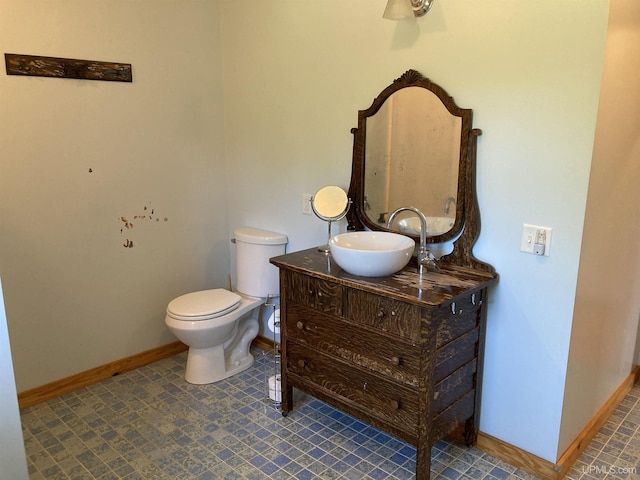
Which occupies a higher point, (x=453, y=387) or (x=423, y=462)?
(x=453, y=387)

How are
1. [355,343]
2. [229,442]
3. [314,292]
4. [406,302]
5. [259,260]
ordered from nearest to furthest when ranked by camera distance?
[406,302] → [355,343] → [314,292] → [229,442] → [259,260]

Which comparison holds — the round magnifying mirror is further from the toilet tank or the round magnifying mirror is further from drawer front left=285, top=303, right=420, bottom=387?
the toilet tank

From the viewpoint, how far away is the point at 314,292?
2.16 m

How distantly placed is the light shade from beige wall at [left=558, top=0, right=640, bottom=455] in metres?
0.77

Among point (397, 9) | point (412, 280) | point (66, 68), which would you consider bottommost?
point (412, 280)

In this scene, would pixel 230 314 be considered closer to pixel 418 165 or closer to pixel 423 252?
pixel 423 252

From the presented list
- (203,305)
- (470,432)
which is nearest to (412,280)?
(470,432)

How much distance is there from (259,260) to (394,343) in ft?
4.03

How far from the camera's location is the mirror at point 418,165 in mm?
2068

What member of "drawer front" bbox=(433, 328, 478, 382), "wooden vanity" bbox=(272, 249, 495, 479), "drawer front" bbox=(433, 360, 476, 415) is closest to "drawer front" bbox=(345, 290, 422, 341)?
"wooden vanity" bbox=(272, 249, 495, 479)

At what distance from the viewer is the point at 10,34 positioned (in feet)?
7.46

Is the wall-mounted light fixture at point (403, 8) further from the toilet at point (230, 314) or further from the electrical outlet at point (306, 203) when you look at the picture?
the toilet at point (230, 314)

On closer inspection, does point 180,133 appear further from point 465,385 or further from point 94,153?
point 465,385

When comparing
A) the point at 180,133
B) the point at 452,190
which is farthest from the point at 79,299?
the point at 452,190
